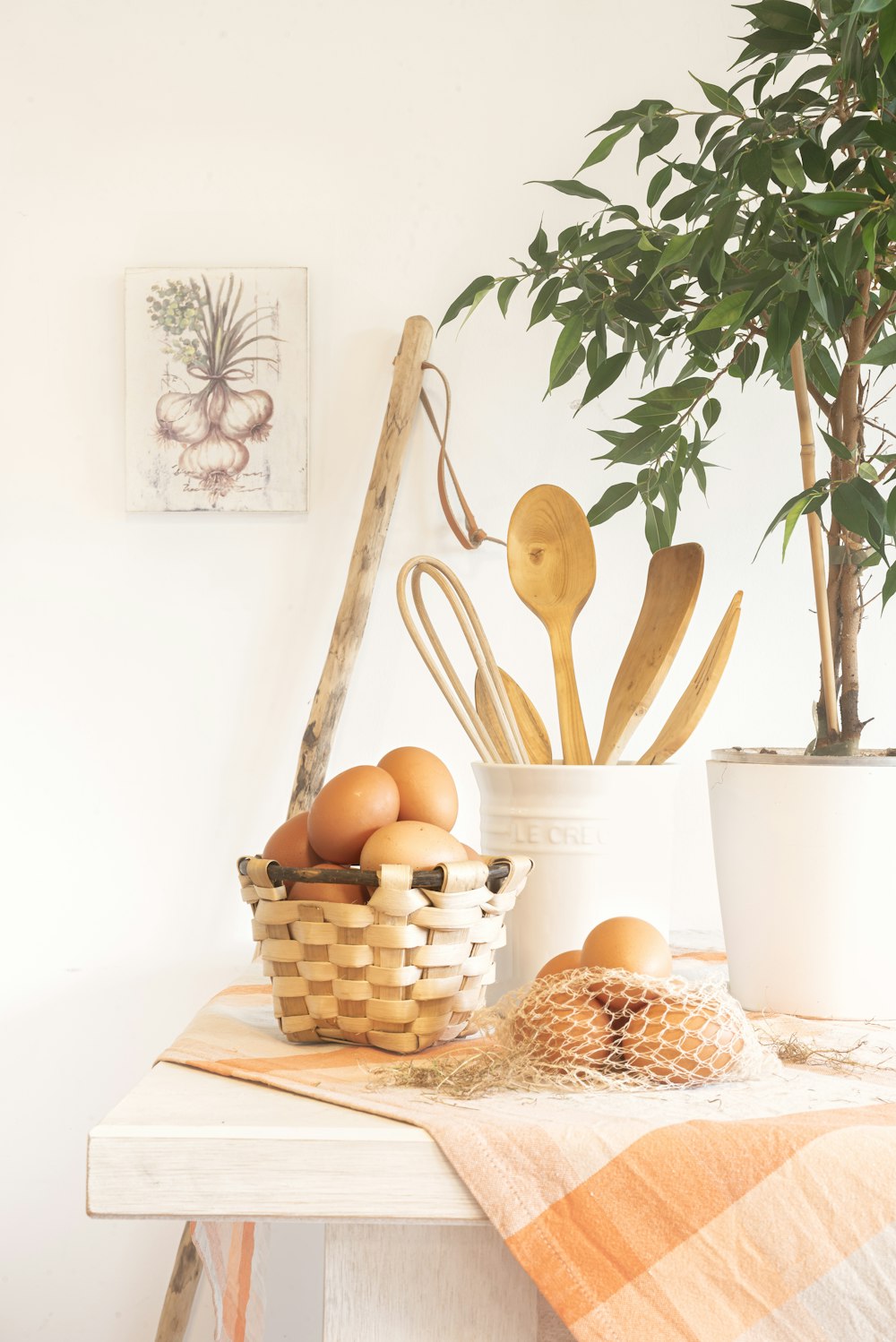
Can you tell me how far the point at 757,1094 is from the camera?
580 millimetres

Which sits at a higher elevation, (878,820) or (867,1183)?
(878,820)

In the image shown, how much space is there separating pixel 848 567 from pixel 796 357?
0.16 meters

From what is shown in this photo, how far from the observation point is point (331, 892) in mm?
643

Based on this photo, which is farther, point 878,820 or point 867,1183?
point 878,820

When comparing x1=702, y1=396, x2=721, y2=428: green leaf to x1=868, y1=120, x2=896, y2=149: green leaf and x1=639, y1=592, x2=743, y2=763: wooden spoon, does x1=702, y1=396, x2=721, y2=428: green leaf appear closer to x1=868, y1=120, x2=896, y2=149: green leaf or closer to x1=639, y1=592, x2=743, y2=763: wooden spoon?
x1=639, y1=592, x2=743, y2=763: wooden spoon

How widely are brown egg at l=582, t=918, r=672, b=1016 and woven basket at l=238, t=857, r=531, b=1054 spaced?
0.06m

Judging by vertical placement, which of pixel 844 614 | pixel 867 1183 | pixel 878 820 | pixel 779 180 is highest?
pixel 779 180

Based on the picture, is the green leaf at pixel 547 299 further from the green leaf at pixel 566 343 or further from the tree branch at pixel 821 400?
the tree branch at pixel 821 400

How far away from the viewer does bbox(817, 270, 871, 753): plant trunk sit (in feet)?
2.59

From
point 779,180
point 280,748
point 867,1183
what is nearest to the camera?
point 867,1183

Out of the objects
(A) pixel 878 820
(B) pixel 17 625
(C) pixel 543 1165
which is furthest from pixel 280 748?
(C) pixel 543 1165

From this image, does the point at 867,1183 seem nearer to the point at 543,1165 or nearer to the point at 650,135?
the point at 543,1165

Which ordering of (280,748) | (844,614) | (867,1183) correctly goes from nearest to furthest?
(867,1183) < (844,614) < (280,748)

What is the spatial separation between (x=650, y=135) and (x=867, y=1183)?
64cm
